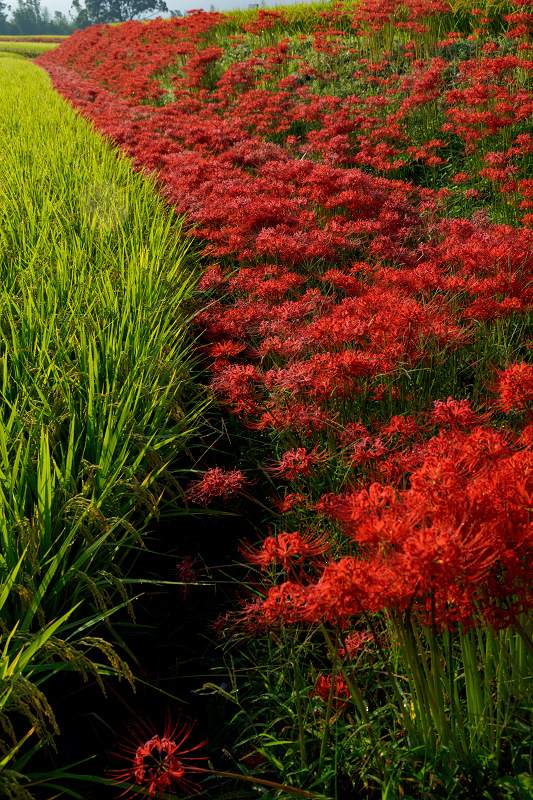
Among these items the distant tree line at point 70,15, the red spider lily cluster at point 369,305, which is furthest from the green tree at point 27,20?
the red spider lily cluster at point 369,305

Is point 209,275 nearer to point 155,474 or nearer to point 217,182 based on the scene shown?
point 217,182

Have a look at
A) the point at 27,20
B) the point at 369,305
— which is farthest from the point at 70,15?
the point at 369,305

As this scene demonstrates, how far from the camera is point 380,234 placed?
12.2ft

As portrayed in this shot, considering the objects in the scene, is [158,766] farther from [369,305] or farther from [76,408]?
[369,305]

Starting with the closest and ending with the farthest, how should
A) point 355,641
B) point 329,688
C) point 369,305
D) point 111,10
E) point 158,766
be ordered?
point 158,766 < point 329,688 < point 355,641 < point 369,305 < point 111,10

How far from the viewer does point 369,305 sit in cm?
238

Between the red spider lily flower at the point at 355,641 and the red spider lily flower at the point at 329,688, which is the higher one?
the red spider lily flower at the point at 355,641

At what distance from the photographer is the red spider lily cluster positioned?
1.02m

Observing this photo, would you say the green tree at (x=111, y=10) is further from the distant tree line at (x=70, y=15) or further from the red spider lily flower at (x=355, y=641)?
the red spider lily flower at (x=355, y=641)

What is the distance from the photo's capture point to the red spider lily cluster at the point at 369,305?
3.35 ft

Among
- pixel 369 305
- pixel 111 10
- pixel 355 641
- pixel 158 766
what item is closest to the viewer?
pixel 158 766

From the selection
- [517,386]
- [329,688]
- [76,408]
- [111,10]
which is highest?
[111,10]

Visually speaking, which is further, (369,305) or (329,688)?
(369,305)

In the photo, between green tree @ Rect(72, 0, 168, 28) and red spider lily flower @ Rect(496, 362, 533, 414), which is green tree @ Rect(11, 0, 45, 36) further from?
red spider lily flower @ Rect(496, 362, 533, 414)
